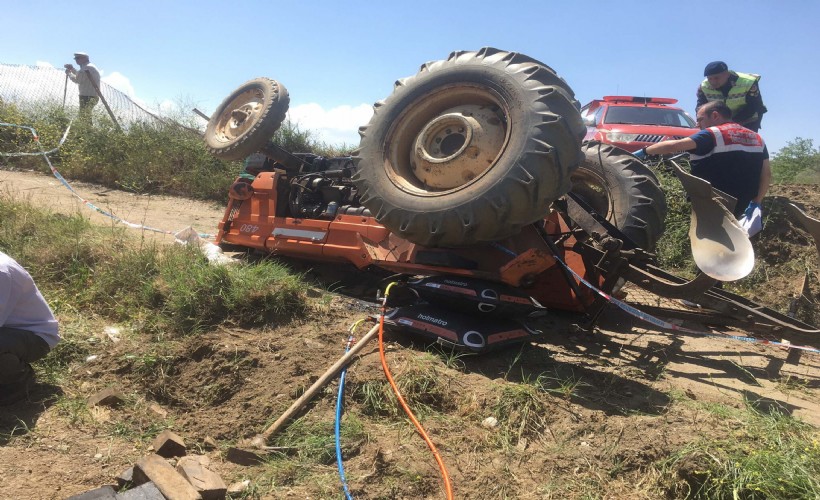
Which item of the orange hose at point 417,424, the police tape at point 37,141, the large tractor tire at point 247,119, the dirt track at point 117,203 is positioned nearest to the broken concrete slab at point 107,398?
the orange hose at point 417,424

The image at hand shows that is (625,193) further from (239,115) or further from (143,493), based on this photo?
(143,493)

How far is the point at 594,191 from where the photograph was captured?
14.7 feet

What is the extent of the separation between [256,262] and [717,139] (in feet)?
12.7

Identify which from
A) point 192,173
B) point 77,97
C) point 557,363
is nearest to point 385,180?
point 557,363

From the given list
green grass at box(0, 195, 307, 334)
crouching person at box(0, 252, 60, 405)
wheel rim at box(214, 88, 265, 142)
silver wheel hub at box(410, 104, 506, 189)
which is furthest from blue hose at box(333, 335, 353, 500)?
wheel rim at box(214, 88, 265, 142)

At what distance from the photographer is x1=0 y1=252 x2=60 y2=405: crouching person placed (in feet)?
9.57

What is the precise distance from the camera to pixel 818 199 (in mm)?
6508

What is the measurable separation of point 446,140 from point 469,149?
256 millimetres

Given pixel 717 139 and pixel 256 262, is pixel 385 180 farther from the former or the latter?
pixel 717 139

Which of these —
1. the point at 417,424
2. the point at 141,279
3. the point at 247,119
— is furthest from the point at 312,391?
the point at 247,119

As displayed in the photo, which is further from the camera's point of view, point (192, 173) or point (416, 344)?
point (192, 173)

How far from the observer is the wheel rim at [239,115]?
4887mm

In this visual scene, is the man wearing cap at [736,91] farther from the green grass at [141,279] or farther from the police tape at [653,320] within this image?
the green grass at [141,279]

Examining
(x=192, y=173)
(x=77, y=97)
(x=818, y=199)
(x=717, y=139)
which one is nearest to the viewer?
(x=717, y=139)
